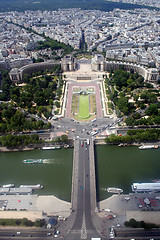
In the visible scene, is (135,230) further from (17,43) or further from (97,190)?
(17,43)

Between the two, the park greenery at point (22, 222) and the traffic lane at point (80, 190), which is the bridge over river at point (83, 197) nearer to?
the traffic lane at point (80, 190)

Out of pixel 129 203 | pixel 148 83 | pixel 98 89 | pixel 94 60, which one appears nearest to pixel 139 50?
pixel 94 60

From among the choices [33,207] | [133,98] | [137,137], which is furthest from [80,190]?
[133,98]

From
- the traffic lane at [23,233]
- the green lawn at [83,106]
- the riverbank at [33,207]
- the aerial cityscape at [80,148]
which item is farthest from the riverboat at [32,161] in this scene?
the green lawn at [83,106]

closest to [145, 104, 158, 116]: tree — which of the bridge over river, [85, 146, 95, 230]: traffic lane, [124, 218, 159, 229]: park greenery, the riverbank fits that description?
the bridge over river

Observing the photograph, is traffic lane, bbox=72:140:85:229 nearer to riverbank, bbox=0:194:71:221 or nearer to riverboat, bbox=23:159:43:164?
riverbank, bbox=0:194:71:221
